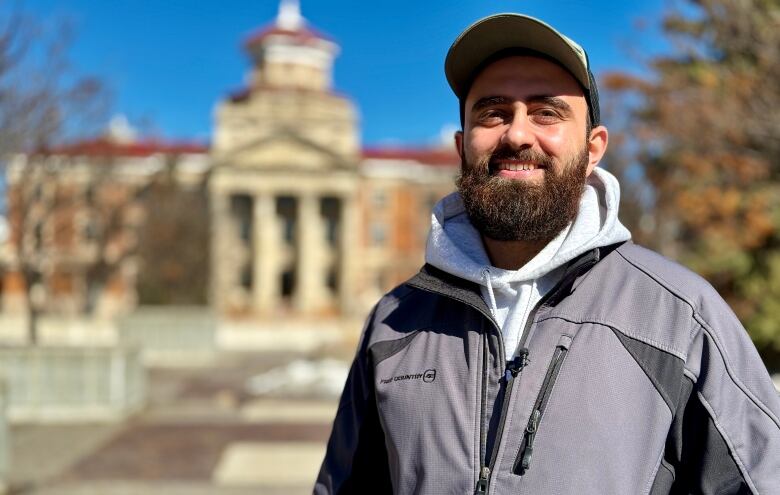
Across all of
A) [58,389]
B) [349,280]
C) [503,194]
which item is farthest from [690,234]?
[349,280]

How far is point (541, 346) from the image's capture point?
6.47 ft

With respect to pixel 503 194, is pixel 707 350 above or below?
below

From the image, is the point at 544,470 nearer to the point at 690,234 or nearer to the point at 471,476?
the point at 471,476

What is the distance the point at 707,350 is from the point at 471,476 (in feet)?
1.92

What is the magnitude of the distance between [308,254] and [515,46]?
6948 cm

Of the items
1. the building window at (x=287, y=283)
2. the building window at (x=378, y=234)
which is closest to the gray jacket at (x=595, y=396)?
the building window at (x=378, y=234)

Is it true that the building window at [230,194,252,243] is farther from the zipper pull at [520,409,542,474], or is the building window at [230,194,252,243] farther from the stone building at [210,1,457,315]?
the zipper pull at [520,409,542,474]

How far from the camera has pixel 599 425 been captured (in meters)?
1.84

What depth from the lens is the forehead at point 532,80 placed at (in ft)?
6.84

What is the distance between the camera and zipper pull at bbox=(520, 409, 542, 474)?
185cm

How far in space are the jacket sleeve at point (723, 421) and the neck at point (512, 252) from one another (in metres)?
0.45

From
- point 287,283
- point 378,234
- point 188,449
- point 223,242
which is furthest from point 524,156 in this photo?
point 287,283

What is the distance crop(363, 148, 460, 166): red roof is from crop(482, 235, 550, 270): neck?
231ft

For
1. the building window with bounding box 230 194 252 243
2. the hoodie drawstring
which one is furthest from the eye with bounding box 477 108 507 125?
the building window with bounding box 230 194 252 243
